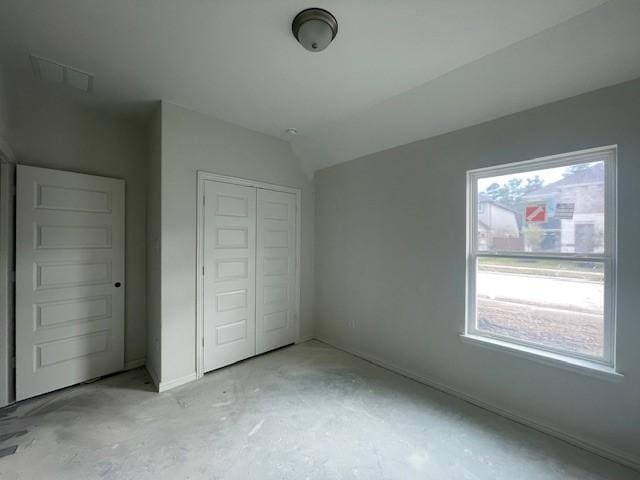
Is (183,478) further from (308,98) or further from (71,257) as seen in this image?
(308,98)

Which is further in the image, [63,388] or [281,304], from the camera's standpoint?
[281,304]

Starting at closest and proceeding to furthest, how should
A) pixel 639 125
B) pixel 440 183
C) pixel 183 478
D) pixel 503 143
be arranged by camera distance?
pixel 183 478, pixel 639 125, pixel 503 143, pixel 440 183

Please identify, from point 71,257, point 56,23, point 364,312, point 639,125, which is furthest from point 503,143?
point 71,257

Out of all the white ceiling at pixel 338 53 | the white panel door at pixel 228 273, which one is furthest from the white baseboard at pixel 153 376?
the white ceiling at pixel 338 53

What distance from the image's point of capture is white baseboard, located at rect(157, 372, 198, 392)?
251 cm

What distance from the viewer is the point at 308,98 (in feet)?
8.18

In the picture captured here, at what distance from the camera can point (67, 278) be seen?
8.34 feet

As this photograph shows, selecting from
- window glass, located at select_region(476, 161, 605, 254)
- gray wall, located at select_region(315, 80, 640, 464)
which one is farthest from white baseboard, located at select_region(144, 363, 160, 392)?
window glass, located at select_region(476, 161, 605, 254)

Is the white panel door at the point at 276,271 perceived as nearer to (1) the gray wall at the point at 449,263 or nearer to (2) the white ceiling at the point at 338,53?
(1) the gray wall at the point at 449,263

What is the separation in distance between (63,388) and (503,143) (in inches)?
180

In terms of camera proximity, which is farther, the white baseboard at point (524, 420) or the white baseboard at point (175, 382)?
the white baseboard at point (175, 382)

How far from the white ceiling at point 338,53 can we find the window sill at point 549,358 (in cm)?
195

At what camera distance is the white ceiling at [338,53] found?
1.52 m

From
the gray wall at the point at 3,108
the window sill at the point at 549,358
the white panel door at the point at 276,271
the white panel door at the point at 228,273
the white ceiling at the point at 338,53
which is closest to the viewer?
the white ceiling at the point at 338,53
